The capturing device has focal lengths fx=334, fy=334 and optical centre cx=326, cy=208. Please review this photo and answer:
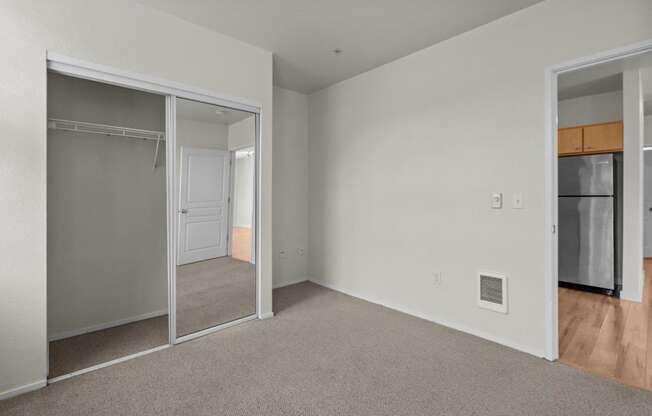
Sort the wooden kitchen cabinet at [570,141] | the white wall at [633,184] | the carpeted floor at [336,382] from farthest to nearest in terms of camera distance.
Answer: the wooden kitchen cabinet at [570,141] < the white wall at [633,184] < the carpeted floor at [336,382]

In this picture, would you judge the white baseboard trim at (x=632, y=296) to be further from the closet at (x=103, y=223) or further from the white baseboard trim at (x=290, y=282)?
the closet at (x=103, y=223)

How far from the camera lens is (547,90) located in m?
2.47

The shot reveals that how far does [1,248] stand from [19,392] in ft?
2.93

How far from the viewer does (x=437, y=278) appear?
321cm

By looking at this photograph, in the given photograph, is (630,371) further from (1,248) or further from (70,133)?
(70,133)

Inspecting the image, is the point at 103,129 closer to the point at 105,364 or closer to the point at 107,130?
the point at 107,130

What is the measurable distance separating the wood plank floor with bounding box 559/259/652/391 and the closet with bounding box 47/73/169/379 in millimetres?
3363

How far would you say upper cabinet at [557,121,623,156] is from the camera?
402 centimetres

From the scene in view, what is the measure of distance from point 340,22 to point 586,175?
12.1ft

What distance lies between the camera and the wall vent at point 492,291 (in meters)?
2.73

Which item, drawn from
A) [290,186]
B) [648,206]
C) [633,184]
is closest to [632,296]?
[633,184]

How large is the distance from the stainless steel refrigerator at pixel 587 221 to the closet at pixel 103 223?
4865 millimetres

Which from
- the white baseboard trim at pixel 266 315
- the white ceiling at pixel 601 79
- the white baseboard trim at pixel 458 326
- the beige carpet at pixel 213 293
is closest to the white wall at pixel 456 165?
the white baseboard trim at pixel 458 326

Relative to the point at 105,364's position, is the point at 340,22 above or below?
above
